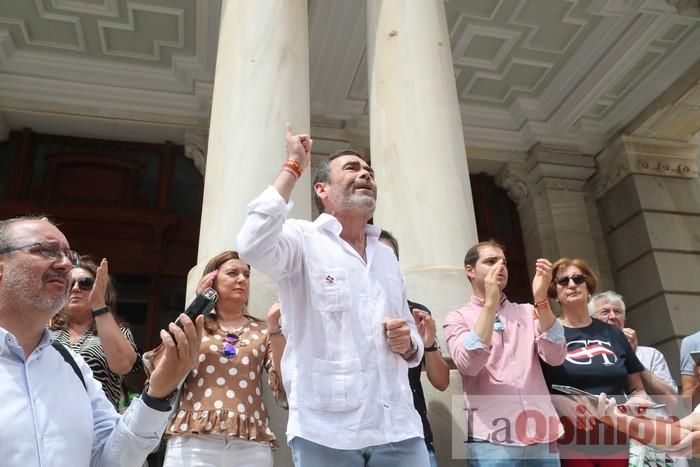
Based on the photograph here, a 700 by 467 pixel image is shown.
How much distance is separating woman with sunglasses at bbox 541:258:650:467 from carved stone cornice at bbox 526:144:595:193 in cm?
749

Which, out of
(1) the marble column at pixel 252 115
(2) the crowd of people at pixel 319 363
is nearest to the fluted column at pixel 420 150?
(2) the crowd of people at pixel 319 363

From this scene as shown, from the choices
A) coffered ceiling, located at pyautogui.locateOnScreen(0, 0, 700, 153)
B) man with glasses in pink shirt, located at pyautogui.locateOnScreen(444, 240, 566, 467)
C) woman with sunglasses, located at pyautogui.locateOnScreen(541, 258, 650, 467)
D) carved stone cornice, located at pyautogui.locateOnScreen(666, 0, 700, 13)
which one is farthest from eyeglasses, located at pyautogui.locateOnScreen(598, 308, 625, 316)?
carved stone cornice, located at pyautogui.locateOnScreen(666, 0, 700, 13)

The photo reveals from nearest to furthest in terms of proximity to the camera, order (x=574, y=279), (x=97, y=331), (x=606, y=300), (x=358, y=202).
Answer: (x=358, y=202) < (x=97, y=331) < (x=574, y=279) < (x=606, y=300)

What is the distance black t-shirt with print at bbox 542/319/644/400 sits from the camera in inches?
133

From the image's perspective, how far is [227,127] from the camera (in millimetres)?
4469

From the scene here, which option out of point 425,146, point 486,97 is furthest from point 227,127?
point 486,97

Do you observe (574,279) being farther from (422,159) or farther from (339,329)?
(339,329)

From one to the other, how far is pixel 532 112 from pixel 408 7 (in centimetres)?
617

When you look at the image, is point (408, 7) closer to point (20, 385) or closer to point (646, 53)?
point (20, 385)

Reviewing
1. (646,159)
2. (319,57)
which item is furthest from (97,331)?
(646,159)

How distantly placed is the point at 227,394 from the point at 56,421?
1.16m

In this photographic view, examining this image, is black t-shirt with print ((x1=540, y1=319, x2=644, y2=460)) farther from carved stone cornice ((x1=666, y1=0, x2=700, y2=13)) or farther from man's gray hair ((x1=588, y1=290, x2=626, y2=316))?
carved stone cornice ((x1=666, y1=0, x2=700, y2=13))

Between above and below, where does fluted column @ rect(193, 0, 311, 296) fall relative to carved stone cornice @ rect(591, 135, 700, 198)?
below

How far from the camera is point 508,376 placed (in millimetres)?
3195
